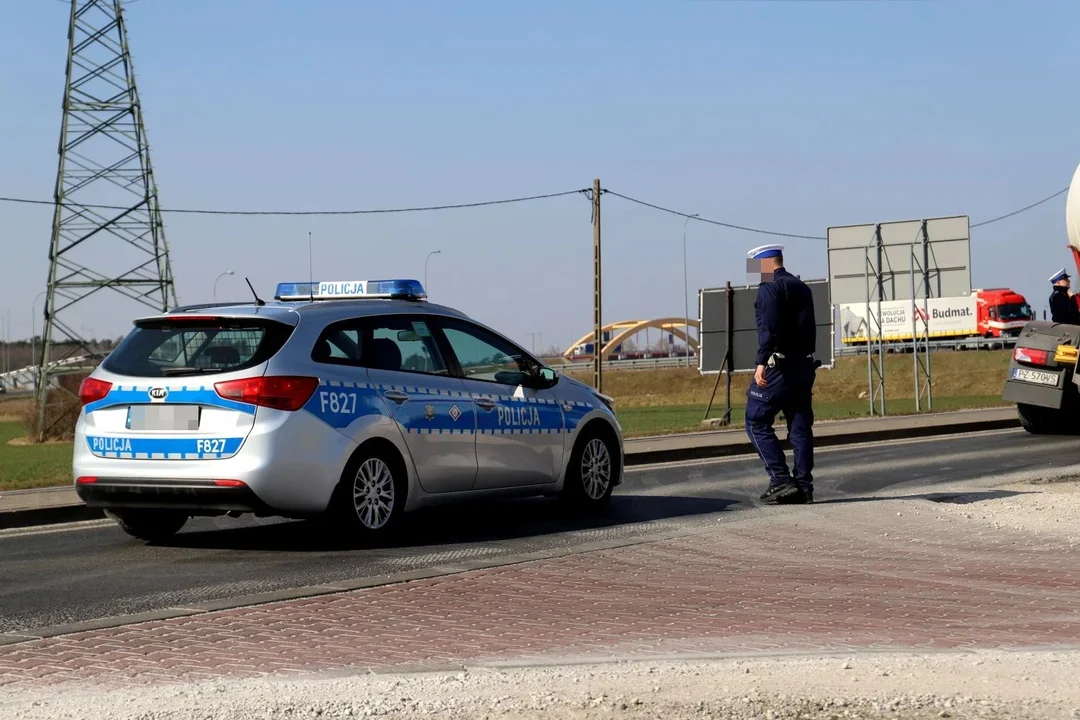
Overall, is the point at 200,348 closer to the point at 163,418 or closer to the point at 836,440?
the point at 163,418

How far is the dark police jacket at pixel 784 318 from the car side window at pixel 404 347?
2.54 meters

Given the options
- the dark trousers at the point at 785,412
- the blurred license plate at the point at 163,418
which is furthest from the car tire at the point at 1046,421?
the blurred license plate at the point at 163,418

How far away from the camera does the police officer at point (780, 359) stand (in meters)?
11.2

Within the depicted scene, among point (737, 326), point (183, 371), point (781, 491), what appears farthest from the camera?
point (737, 326)

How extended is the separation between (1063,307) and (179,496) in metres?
15.7

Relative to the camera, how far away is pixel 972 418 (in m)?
27.2

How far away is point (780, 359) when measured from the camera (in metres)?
11.3

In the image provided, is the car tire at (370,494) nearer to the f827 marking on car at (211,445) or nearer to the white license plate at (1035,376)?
the f827 marking on car at (211,445)

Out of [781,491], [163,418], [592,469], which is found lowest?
[781,491]

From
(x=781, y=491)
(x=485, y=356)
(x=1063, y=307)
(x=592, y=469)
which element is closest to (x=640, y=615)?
(x=485, y=356)

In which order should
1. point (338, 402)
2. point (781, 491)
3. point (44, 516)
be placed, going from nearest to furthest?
point (338, 402), point (781, 491), point (44, 516)

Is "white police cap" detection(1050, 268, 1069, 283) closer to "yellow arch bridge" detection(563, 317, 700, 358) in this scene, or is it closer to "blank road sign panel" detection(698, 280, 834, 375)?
"blank road sign panel" detection(698, 280, 834, 375)

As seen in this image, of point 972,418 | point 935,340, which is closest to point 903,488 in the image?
point 972,418

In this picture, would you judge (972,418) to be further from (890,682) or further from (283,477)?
(890,682)
